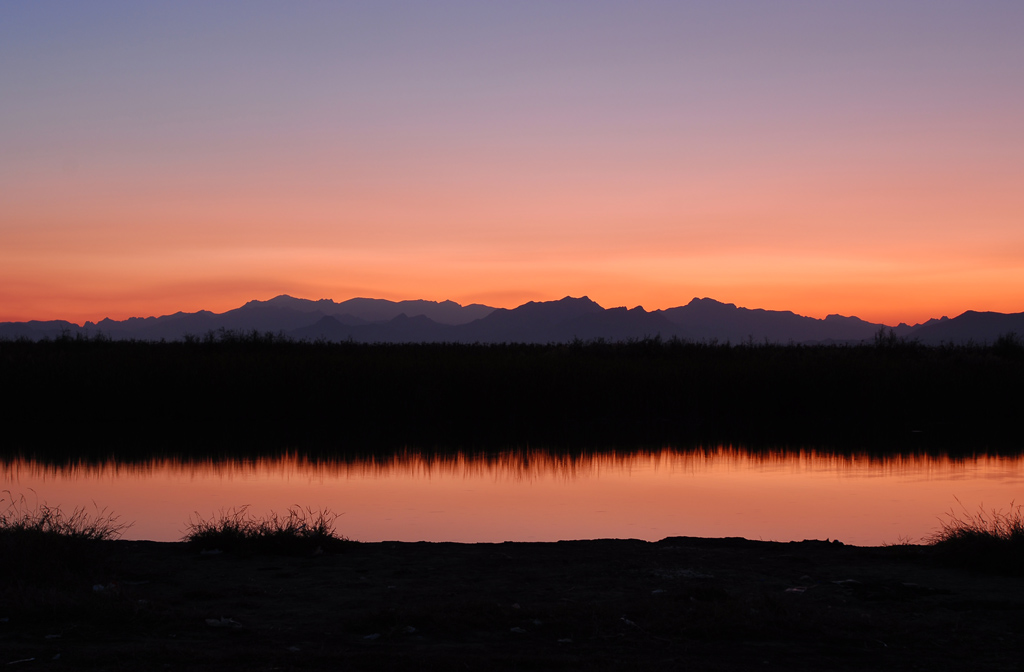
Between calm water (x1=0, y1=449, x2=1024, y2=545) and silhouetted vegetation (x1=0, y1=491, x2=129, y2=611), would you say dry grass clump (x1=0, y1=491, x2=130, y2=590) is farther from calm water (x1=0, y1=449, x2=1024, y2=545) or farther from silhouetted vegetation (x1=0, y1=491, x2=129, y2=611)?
calm water (x1=0, y1=449, x2=1024, y2=545)

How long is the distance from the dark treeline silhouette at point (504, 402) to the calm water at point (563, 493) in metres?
2.59

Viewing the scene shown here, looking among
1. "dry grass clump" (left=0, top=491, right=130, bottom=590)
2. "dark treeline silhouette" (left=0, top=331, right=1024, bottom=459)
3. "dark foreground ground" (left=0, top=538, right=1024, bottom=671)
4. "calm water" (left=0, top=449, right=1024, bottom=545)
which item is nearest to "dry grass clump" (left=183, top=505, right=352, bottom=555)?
"dark foreground ground" (left=0, top=538, right=1024, bottom=671)

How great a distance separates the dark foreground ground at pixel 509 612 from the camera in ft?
13.8

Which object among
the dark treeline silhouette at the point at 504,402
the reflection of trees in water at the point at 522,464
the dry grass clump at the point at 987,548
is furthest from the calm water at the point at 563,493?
the dark treeline silhouette at the point at 504,402

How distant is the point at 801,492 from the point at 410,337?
122710 mm

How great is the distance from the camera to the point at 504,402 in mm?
19609

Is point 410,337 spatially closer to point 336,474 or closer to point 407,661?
point 336,474

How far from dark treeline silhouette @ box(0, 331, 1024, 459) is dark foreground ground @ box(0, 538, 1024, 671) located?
935 cm

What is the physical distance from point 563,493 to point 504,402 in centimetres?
895

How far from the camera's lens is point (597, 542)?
7086 mm

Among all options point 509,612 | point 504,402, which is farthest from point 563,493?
point 504,402

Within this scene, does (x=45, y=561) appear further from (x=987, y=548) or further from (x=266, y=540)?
(x=987, y=548)

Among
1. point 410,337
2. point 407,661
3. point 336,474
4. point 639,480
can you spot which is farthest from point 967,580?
point 410,337

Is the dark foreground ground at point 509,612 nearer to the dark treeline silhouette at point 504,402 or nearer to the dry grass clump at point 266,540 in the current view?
the dry grass clump at point 266,540
